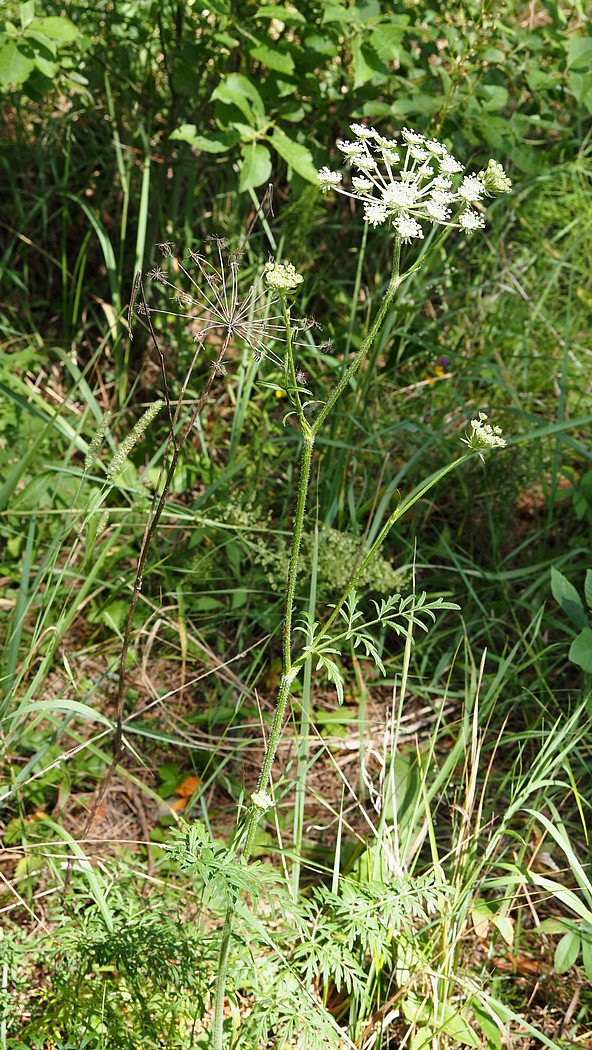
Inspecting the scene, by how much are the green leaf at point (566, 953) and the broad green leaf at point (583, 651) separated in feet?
1.70

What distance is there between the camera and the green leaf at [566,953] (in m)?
1.68

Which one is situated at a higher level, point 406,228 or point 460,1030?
point 406,228

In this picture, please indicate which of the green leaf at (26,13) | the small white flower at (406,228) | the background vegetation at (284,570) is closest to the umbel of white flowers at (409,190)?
the small white flower at (406,228)

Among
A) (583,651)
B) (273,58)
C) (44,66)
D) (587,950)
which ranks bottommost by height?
(587,950)

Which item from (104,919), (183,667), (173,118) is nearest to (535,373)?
(173,118)

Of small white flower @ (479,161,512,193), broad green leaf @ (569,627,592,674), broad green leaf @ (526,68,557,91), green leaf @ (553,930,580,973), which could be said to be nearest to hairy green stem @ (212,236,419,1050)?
small white flower @ (479,161,512,193)

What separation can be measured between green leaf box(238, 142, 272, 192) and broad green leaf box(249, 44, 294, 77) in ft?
0.68

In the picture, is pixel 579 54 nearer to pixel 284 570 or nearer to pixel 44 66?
pixel 44 66

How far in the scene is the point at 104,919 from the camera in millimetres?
1591

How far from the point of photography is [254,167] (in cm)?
237

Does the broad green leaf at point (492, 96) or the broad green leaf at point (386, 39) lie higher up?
the broad green leaf at point (386, 39)

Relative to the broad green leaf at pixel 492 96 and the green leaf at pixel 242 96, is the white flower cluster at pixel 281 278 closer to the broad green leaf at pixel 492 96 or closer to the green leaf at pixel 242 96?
the green leaf at pixel 242 96

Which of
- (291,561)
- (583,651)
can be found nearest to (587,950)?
(583,651)

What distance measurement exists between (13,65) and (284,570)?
1.39 metres
